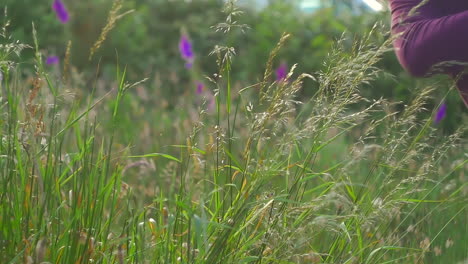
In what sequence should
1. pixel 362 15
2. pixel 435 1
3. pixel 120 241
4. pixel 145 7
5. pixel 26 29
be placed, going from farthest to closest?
pixel 145 7, pixel 362 15, pixel 26 29, pixel 435 1, pixel 120 241

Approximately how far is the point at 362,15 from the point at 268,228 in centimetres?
572

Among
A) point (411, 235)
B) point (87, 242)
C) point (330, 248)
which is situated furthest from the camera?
point (411, 235)

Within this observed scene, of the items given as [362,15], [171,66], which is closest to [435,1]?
[362,15]

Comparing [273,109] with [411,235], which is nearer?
[273,109]

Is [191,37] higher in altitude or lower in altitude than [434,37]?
lower

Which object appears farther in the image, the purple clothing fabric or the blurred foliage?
the blurred foliage

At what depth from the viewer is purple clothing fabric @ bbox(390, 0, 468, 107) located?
2.43 m

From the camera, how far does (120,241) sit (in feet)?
7.12

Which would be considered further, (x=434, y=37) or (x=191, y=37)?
(x=191, y=37)

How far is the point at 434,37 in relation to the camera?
245 cm

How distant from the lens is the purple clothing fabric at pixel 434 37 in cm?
243

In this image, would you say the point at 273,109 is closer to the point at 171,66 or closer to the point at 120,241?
the point at 120,241

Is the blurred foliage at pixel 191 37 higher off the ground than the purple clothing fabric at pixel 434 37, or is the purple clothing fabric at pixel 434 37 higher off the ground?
the purple clothing fabric at pixel 434 37

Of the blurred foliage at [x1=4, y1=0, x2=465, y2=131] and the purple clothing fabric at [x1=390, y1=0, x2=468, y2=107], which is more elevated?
the purple clothing fabric at [x1=390, y1=0, x2=468, y2=107]
